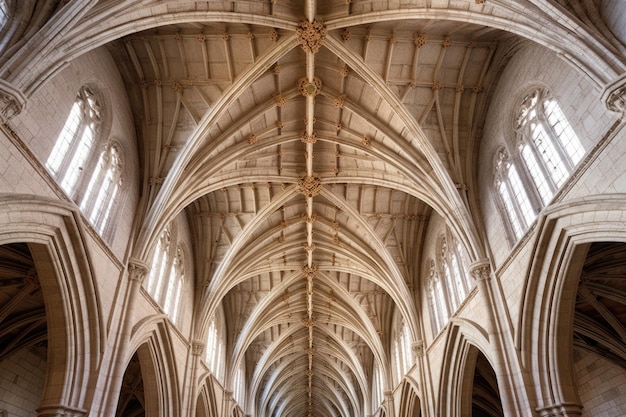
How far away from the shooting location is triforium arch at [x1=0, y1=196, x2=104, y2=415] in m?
10.3

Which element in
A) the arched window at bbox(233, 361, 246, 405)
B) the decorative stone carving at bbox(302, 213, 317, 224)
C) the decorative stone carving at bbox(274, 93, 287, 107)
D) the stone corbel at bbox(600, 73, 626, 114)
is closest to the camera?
the stone corbel at bbox(600, 73, 626, 114)

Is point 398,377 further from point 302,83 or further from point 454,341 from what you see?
point 302,83

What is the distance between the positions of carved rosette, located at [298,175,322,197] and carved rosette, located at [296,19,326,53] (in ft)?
21.1

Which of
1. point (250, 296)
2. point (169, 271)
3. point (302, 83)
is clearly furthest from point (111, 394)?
point (250, 296)

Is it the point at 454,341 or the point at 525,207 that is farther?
the point at 454,341

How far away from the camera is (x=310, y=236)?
22906 millimetres

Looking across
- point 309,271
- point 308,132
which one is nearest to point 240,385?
point 309,271

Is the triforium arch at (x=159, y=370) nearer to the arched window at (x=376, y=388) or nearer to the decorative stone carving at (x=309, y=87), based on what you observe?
the decorative stone carving at (x=309, y=87)

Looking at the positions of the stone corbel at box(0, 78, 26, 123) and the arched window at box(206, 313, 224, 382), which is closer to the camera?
the stone corbel at box(0, 78, 26, 123)

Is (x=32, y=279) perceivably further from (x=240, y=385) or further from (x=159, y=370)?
(x=240, y=385)

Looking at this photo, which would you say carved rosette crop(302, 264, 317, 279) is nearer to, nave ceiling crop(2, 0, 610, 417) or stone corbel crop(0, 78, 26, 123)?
nave ceiling crop(2, 0, 610, 417)

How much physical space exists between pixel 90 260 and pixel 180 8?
6520mm

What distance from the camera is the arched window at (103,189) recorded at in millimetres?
12195

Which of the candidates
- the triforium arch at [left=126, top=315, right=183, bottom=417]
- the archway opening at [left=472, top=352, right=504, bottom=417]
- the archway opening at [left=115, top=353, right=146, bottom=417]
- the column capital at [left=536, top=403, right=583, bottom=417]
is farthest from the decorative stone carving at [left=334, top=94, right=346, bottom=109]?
the archway opening at [left=115, top=353, right=146, bottom=417]
